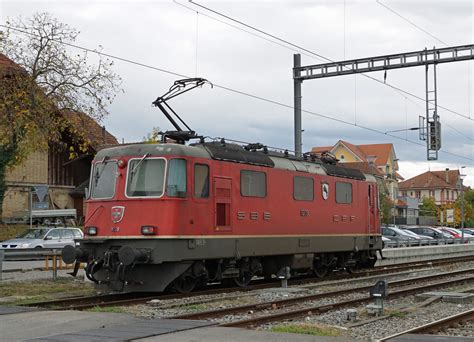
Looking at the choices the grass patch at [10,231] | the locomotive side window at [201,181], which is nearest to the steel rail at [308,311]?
the locomotive side window at [201,181]

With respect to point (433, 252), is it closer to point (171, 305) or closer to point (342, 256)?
point (342, 256)

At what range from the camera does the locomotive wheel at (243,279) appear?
56.7ft

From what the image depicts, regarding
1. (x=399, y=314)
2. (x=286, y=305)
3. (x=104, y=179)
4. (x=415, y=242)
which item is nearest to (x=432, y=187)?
(x=415, y=242)

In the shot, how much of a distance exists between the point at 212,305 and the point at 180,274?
160cm

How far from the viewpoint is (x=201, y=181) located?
50.9 feet

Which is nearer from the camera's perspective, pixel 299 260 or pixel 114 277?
pixel 114 277

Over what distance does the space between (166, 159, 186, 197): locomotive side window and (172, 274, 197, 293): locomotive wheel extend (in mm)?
1888

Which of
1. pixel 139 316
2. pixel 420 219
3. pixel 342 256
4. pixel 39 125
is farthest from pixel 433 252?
pixel 420 219

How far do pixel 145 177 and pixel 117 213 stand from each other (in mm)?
1000

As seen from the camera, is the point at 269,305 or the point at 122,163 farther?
the point at 122,163

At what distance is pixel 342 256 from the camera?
2212cm

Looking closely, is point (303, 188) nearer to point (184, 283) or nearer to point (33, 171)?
point (184, 283)

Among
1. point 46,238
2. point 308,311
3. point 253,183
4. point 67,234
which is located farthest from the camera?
point 67,234

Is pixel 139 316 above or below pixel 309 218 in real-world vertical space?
below
